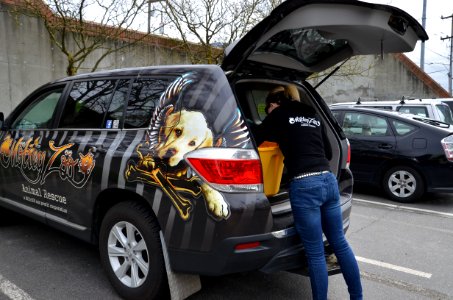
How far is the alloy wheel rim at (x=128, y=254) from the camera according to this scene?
2.85 meters

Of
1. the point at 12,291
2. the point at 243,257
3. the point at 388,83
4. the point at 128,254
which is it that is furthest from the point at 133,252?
the point at 388,83

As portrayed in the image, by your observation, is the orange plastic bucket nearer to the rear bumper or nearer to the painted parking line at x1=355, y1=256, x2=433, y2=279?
the rear bumper

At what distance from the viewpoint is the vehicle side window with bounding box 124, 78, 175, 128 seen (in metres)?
2.84

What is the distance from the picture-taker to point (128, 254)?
2928mm

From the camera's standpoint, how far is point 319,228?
2.67 m

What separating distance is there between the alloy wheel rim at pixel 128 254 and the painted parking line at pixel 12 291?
74 centimetres

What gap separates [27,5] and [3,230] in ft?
23.9

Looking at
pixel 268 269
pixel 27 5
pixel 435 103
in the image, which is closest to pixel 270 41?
pixel 268 269

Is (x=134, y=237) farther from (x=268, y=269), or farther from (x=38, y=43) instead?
(x=38, y=43)

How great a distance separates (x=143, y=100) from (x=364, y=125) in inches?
201

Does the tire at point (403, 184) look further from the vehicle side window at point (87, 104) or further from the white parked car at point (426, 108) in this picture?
the vehicle side window at point (87, 104)

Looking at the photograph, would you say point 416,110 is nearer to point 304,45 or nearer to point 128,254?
point 304,45

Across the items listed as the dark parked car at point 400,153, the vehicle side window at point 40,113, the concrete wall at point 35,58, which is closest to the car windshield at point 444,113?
the concrete wall at point 35,58

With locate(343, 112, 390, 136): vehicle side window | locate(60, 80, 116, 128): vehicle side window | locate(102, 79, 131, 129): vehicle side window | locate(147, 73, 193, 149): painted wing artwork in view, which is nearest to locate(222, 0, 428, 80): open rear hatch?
locate(147, 73, 193, 149): painted wing artwork
